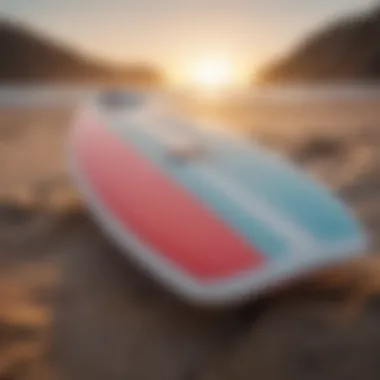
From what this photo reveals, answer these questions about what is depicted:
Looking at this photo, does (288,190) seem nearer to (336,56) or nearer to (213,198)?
(213,198)

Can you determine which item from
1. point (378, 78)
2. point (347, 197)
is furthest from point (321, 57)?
point (347, 197)

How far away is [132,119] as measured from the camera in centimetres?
136

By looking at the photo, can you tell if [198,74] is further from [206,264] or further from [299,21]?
[206,264]

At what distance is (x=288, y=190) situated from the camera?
3.29ft

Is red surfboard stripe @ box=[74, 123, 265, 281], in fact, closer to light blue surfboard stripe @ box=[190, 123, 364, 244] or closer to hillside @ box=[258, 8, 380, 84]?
light blue surfboard stripe @ box=[190, 123, 364, 244]

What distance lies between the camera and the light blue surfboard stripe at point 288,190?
906 mm

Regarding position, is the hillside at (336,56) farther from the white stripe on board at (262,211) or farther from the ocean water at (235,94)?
the white stripe on board at (262,211)

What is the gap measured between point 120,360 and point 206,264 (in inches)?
6.1

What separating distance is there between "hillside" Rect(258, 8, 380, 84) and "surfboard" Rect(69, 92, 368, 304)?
1.17 meters

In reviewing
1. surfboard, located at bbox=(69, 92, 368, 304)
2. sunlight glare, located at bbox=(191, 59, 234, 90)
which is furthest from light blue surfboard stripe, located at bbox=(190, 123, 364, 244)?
sunlight glare, located at bbox=(191, 59, 234, 90)

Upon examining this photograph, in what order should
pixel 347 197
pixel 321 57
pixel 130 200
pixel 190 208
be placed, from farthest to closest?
pixel 321 57, pixel 347 197, pixel 130 200, pixel 190 208

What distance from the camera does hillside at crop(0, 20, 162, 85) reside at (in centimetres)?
239

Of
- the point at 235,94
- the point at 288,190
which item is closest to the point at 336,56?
the point at 235,94

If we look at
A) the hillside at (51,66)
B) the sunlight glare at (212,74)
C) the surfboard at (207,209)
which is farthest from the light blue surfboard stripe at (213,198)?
the hillside at (51,66)
